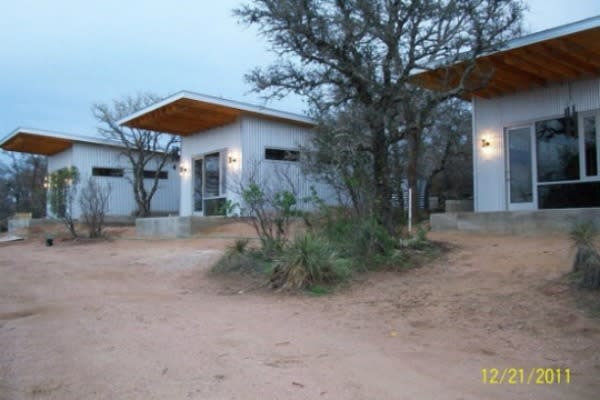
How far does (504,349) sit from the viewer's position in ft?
12.6

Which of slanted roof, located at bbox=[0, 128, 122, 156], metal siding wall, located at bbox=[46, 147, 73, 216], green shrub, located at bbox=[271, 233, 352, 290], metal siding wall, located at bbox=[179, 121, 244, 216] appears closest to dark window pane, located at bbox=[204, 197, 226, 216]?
metal siding wall, located at bbox=[179, 121, 244, 216]

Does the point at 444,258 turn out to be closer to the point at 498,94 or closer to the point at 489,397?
the point at 489,397

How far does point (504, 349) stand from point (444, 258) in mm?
3550

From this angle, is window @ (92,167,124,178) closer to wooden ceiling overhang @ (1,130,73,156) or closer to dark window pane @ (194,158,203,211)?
wooden ceiling overhang @ (1,130,73,156)

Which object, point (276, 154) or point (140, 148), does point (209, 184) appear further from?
point (140, 148)

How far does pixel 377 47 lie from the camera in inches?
344

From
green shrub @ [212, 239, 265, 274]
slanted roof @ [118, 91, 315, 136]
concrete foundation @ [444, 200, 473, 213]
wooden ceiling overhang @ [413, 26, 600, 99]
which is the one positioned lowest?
green shrub @ [212, 239, 265, 274]

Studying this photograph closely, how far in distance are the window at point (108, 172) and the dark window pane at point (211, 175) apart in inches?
245

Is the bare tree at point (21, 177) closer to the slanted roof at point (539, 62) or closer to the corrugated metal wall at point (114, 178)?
the corrugated metal wall at point (114, 178)

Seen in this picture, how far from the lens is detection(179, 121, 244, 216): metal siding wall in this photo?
608 inches

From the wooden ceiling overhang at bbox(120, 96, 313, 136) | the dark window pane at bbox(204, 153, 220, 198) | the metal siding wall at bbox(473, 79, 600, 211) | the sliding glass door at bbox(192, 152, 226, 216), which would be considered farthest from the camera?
the dark window pane at bbox(204, 153, 220, 198)

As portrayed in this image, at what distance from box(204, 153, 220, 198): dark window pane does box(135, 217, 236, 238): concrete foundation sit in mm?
2311

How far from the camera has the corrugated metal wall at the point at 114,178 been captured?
66.5 feet

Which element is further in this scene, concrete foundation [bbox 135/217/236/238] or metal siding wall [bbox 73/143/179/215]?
metal siding wall [bbox 73/143/179/215]
